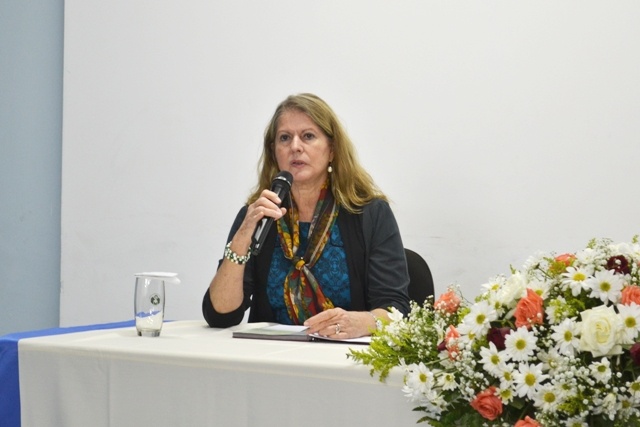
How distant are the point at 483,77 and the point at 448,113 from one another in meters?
0.18

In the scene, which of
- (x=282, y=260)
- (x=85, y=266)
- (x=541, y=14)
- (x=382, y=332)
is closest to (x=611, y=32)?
(x=541, y=14)

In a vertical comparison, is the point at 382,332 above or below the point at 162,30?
below

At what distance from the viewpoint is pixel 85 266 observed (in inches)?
149

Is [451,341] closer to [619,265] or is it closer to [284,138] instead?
[619,265]

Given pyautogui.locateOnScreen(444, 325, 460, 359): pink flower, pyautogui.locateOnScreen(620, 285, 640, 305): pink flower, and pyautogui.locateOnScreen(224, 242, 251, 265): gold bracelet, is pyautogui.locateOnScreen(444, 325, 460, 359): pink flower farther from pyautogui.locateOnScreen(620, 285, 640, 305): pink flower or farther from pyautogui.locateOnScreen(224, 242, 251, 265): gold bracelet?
pyautogui.locateOnScreen(224, 242, 251, 265): gold bracelet

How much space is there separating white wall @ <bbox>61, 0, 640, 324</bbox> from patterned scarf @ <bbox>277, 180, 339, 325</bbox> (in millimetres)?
586

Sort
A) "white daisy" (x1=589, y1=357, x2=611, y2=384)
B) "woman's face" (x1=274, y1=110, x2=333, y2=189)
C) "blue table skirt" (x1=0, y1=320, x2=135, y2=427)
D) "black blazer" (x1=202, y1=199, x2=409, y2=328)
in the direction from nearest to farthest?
"white daisy" (x1=589, y1=357, x2=611, y2=384) → "blue table skirt" (x1=0, y1=320, x2=135, y2=427) → "black blazer" (x1=202, y1=199, x2=409, y2=328) → "woman's face" (x1=274, y1=110, x2=333, y2=189)

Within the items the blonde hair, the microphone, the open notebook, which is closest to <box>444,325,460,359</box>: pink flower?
the open notebook

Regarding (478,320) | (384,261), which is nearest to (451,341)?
(478,320)

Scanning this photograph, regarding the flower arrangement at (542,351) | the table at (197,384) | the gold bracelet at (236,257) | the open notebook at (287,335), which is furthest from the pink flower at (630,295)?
the gold bracelet at (236,257)

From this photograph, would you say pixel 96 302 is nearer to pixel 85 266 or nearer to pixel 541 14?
pixel 85 266

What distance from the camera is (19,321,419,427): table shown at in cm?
144

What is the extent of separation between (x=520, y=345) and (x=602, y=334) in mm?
113

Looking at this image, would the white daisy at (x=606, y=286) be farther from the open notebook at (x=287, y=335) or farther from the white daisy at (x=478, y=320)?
the open notebook at (x=287, y=335)
